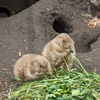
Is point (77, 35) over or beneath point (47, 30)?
beneath

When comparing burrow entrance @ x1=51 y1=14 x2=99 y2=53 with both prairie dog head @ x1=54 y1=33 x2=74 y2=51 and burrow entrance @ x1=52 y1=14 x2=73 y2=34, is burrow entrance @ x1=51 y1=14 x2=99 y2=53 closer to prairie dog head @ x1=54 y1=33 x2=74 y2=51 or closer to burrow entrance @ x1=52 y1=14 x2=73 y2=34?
burrow entrance @ x1=52 y1=14 x2=73 y2=34

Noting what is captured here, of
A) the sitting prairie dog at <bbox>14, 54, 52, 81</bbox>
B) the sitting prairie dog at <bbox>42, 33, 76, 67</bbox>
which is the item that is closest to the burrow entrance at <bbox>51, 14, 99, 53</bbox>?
the sitting prairie dog at <bbox>42, 33, 76, 67</bbox>

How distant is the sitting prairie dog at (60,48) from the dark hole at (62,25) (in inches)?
71.0

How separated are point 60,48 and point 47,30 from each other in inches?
61.3

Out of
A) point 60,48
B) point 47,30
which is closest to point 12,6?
point 47,30

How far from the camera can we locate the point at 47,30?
6.15m

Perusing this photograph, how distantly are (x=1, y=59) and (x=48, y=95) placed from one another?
130cm

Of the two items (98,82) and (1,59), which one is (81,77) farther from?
(1,59)

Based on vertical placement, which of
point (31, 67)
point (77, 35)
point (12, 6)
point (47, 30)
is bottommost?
point (31, 67)

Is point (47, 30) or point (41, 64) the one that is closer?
point (41, 64)

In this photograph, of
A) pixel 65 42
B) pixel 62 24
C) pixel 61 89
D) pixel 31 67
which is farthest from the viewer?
pixel 62 24

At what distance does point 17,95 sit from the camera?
425 centimetres

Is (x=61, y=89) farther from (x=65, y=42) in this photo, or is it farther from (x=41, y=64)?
(x=65, y=42)

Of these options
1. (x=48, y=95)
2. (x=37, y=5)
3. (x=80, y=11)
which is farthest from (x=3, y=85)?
(x=80, y=11)
